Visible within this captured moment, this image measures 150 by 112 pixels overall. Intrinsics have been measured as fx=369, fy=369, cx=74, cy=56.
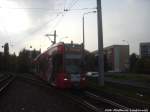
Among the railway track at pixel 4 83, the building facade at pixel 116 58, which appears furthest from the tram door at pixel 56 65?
the building facade at pixel 116 58

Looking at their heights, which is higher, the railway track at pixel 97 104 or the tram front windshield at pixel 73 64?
the tram front windshield at pixel 73 64

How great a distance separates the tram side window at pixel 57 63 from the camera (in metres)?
24.9

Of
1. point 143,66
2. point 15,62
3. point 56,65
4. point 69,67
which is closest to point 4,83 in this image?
point 56,65

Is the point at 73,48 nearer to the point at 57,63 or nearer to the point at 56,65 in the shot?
the point at 57,63

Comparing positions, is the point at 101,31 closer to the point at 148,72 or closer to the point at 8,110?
the point at 8,110

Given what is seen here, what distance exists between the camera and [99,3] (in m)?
30.8

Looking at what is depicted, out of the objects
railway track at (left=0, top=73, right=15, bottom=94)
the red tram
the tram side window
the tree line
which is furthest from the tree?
the red tram

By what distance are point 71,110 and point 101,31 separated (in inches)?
648

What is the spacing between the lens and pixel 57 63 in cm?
2559

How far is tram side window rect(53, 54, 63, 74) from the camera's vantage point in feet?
81.7

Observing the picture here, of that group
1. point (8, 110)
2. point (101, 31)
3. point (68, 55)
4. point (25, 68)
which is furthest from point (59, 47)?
point (25, 68)

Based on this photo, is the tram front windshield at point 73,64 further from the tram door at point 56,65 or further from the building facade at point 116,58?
the building facade at point 116,58

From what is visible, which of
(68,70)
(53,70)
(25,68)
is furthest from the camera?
(25,68)

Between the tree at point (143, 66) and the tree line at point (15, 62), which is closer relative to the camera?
the tree at point (143, 66)
